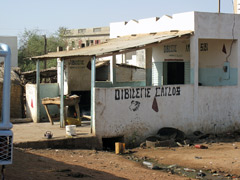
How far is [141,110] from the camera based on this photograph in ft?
47.6

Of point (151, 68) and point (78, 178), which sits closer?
point (78, 178)

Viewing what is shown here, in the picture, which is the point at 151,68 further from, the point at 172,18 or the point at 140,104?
the point at 140,104

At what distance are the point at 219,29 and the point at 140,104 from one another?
4.22m

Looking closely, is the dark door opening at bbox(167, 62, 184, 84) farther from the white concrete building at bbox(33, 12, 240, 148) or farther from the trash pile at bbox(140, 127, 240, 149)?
the trash pile at bbox(140, 127, 240, 149)

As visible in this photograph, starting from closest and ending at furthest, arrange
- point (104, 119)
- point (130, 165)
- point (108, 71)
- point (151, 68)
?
point (130, 165) < point (104, 119) < point (151, 68) < point (108, 71)

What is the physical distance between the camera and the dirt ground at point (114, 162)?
9.02m

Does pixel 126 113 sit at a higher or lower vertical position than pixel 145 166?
higher

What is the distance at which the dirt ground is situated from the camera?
9023mm

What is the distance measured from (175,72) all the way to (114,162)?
341 inches

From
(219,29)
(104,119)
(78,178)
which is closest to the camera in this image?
(78,178)

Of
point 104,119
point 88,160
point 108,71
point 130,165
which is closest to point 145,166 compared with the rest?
point 130,165

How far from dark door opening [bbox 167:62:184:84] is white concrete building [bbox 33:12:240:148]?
0.7 inches

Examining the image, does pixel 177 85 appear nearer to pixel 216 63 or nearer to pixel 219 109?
pixel 219 109

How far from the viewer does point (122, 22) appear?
19.5 meters
